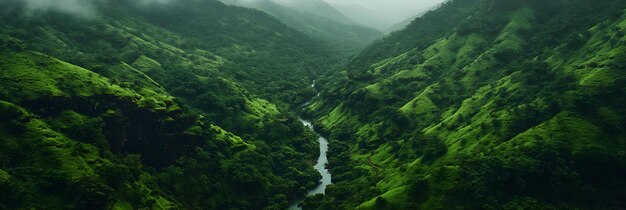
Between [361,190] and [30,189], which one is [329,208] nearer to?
[361,190]

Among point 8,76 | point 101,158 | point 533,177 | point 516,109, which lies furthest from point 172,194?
point 516,109

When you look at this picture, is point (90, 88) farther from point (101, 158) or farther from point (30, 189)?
point (30, 189)

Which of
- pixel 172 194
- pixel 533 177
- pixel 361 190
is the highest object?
pixel 533 177

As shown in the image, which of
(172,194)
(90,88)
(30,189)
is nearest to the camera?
(30,189)

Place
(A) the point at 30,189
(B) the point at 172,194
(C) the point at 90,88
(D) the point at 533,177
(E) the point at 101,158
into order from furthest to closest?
(C) the point at 90,88 → (B) the point at 172,194 → (E) the point at 101,158 → (D) the point at 533,177 → (A) the point at 30,189

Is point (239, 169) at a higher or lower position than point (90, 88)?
lower

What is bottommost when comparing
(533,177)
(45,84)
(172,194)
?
(172,194)

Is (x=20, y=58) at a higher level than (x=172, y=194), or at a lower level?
higher

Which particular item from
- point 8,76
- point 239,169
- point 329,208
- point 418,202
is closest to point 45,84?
point 8,76

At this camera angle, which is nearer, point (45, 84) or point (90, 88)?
point (45, 84)
